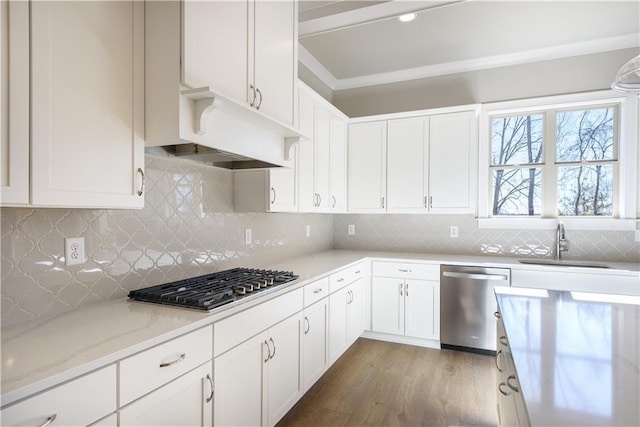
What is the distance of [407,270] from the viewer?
3496 mm

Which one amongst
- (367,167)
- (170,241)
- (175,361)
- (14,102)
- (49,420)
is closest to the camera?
(49,420)

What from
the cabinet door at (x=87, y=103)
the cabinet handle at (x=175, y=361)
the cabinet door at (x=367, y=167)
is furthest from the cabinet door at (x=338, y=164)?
the cabinet handle at (x=175, y=361)

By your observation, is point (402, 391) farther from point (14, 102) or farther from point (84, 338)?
point (14, 102)

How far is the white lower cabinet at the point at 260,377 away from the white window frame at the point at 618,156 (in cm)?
255

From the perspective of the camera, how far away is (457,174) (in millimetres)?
3531

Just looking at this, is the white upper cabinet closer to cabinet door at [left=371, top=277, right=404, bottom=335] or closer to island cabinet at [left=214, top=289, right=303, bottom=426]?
island cabinet at [left=214, top=289, right=303, bottom=426]

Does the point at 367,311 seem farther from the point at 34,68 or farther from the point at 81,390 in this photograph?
the point at 34,68

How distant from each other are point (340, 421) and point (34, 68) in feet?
7.86

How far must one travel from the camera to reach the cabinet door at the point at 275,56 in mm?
1993

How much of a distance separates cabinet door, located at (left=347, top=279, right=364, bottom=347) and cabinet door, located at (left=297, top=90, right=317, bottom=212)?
900 millimetres

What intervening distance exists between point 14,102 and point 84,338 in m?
0.80

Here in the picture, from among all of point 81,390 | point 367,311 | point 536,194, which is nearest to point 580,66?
point 536,194

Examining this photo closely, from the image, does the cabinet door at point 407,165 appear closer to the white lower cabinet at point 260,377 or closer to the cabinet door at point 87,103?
the white lower cabinet at point 260,377

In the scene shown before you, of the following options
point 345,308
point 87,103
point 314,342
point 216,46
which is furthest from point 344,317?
point 87,103
